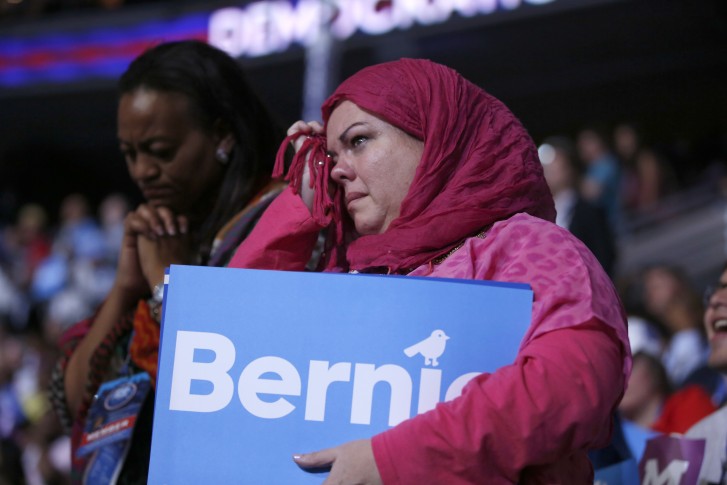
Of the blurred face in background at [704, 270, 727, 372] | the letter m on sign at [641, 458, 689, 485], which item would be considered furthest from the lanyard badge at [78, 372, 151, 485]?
the blurred face in background at [704, 270, 727, 372]

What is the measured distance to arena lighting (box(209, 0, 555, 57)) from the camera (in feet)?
33.8

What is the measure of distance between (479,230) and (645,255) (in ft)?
22.0

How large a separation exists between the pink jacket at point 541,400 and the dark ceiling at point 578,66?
842 centimetres

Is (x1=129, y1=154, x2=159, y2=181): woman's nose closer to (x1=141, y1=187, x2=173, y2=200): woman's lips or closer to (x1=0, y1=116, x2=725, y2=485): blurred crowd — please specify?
(x1=141, y1=187, x2=173, y2=200): woman's lips

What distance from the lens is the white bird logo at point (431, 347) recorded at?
1.57 metres

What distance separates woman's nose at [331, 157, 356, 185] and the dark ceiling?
315 inches

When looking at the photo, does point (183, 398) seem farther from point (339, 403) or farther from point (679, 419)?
point (679, 419)

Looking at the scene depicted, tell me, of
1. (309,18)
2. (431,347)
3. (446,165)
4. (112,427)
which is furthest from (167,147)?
(309,18)

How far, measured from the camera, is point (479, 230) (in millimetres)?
1745

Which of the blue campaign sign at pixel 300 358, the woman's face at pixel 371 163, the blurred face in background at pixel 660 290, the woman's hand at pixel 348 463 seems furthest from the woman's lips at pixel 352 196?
the blurred face in background at pixel 660 290

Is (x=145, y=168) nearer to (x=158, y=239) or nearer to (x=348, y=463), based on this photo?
(x=158, y=239)

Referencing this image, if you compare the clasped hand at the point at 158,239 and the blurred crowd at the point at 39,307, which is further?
the blurred crowd at the point at 39,307

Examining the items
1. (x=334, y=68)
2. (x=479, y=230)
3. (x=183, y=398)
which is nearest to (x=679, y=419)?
(x=479, y=230)

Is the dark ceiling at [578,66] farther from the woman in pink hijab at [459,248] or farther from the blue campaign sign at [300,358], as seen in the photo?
the blue campaign sign at [300,358]
